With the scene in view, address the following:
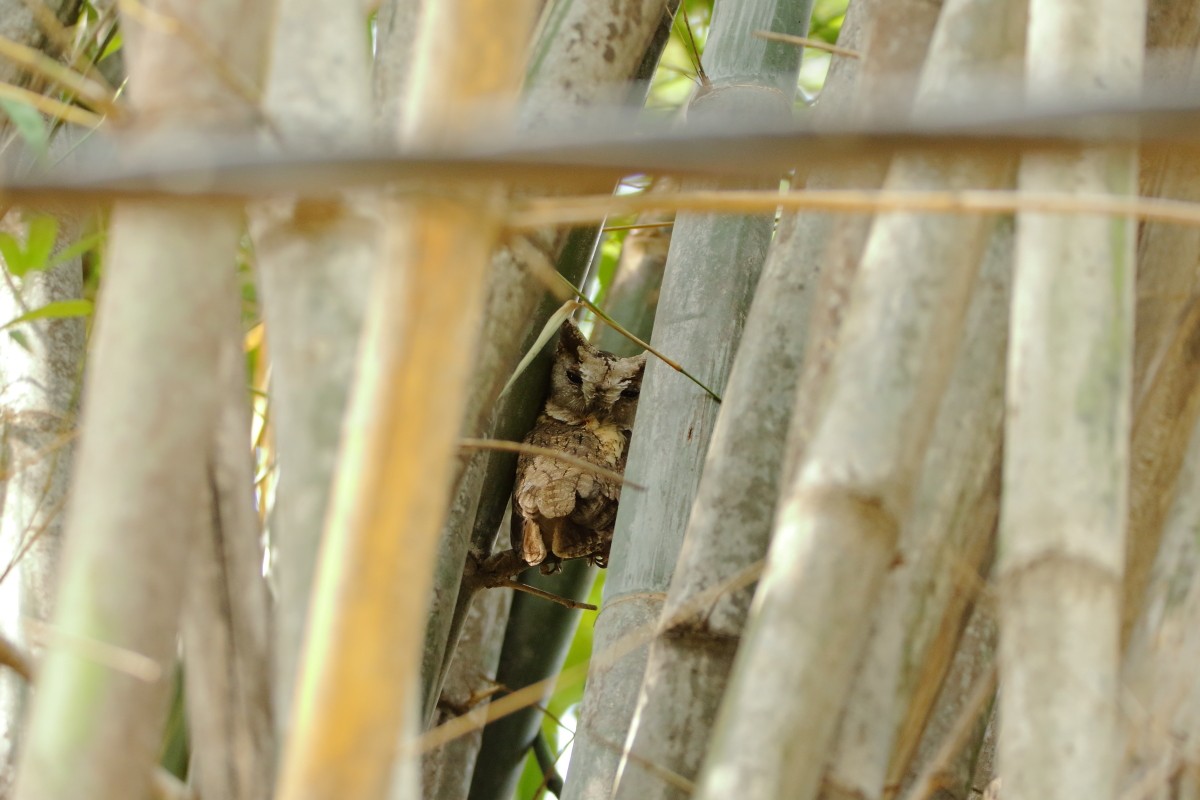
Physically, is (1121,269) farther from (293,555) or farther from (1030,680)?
(293,555)

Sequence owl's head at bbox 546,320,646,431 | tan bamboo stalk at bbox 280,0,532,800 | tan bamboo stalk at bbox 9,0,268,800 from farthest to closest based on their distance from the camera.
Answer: owl's head at bbox 546,320,646,431 → tan bamboo stalk at bbox 9,0,268,800 → tan bamboo stalk at bbox 280,0,532,800

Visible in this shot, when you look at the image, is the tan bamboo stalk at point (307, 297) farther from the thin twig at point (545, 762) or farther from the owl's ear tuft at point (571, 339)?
the thin twig at point (545, 762)

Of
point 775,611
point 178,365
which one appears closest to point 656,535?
point 775,611

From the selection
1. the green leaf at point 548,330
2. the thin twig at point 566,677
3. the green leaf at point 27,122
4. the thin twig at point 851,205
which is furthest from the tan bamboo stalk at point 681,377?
the thin twig at point 851,205

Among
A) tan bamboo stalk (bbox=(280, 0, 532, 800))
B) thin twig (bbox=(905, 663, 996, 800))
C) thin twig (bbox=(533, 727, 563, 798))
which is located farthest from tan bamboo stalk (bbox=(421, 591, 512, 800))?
tan bamboo stalk (bbox=(280, 0, 532, 800))

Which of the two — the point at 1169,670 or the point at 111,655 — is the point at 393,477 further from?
the point at 1169,670

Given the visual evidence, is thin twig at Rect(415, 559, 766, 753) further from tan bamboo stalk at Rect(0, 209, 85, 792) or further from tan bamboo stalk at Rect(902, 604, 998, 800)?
tan bamboo stalk at Rect(0, 209, 85, 792)

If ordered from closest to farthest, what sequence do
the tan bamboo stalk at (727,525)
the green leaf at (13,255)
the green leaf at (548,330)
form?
the tan bamboo stalk at (727,525) < the green leaf at (13,255) < the green leaf at (548,330)
